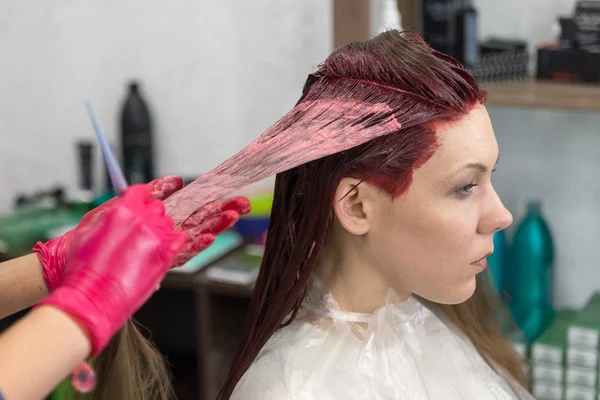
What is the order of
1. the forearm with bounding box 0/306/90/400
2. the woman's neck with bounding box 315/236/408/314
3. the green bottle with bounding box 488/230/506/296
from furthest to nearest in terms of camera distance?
the green bottle with bounding box 488/230/506/296 < the woman's neck with bounding box 315/236/408/314 < the forearm with bounding box 0/306/90/400

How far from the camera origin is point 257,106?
2.36m

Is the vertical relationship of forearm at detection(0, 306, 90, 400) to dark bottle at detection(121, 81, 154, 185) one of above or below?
above

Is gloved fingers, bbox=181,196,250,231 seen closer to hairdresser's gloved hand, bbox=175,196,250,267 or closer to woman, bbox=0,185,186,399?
hairdresser's gloved hand, bbox=175,196,250,267

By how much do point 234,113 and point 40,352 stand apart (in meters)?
1.74

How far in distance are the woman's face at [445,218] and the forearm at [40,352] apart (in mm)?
464

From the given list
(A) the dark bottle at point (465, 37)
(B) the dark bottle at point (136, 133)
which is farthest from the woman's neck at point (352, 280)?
(B) the dark bottle at point (136, 133)

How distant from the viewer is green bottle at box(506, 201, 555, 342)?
197cm

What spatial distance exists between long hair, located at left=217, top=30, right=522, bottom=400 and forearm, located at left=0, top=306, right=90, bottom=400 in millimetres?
436

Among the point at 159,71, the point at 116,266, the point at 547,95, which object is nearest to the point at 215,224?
the point at 116,266

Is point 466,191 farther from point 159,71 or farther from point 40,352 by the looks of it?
point 159,71

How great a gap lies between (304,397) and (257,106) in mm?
1423

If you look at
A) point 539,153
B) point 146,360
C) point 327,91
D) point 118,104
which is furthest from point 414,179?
point 118,104

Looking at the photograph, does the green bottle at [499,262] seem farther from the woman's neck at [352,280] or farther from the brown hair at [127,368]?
the brown hair at [127,368]

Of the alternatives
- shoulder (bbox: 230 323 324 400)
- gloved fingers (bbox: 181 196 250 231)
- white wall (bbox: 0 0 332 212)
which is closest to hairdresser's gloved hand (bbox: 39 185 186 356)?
gloved fingers (bbox: 181 196 250 231)
